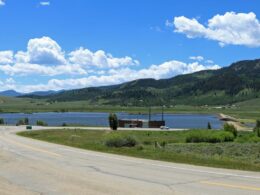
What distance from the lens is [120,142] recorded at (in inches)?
1374

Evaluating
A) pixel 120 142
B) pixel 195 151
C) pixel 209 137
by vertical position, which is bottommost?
pixel 209 137

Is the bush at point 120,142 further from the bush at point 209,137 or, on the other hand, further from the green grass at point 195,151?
the bush at point 209,137

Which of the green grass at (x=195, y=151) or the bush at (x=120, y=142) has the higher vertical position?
the bush at (x=120, y=142)

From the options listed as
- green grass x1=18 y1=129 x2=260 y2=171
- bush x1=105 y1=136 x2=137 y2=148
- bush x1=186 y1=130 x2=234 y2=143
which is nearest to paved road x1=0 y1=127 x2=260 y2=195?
green grass x1=18 y1=129 x2=260 y2=171

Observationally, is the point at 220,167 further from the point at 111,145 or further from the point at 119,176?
the point at 111,145

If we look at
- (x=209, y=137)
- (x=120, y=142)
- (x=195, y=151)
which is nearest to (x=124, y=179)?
(x=195, y=151)

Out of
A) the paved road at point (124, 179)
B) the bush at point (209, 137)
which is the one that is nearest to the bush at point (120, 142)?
the paved road at point (124, 179)

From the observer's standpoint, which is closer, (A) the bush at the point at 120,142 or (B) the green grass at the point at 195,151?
(B) the green grass at the point at 195,151

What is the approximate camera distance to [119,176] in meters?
16.6

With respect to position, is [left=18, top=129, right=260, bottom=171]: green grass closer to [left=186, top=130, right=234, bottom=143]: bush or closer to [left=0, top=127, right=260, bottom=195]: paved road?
[left=0, top=127, right=260, bottom=195]: paved road

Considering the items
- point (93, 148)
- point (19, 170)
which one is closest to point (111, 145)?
point (93, 148)

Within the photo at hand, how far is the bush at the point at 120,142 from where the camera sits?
3481 centimetres

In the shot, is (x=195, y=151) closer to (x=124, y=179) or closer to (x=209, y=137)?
(x=124, y=179)

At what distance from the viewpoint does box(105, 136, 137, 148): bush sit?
3481cm
